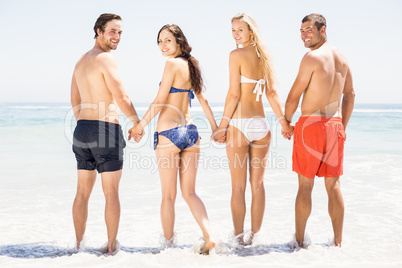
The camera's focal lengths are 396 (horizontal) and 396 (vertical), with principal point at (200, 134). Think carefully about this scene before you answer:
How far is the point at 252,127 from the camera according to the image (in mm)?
3639

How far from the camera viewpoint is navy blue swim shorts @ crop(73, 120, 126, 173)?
3.41 metres

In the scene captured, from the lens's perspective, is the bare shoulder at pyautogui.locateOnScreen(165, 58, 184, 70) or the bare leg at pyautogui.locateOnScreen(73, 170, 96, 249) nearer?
the bare shoulder at pyautogui.locateOnScreen(165, 58, 184, 70)

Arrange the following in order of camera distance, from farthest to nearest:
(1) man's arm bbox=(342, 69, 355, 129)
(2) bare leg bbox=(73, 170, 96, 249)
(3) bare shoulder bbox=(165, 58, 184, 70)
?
1. (1) man's arm bbox=(342, 69, 355, 129)
2. (2) bare leg bbox=(73, 170, 96, 249)
3. (3) bare shoulder bbox=(165, 58, 184, 70)

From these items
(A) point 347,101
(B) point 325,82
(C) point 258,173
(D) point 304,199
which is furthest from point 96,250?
(A) point 347,101

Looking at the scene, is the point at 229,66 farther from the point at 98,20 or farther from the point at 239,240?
the point at 239,240

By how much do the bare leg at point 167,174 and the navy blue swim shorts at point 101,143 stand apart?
360 millimetres

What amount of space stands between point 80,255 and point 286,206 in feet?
9.84

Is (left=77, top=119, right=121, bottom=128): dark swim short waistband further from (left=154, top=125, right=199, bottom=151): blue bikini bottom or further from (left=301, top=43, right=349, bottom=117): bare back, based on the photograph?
(left=301, top=43, right=349, bottom=117): bare back

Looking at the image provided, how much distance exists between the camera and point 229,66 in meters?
→ 3.68

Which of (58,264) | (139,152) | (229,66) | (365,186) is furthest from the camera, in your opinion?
(139,152)

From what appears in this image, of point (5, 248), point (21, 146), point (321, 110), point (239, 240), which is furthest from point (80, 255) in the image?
point (21, 146)

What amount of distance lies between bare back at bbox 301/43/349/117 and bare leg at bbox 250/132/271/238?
1.60ft

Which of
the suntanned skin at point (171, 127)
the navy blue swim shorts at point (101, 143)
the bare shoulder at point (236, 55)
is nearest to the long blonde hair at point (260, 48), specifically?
the bare shoulder at point (236, 55)

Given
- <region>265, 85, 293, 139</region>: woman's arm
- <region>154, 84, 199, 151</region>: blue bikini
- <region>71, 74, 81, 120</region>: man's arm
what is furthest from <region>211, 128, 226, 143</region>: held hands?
<region>71, 74, 81, 120</region>: man's arm
